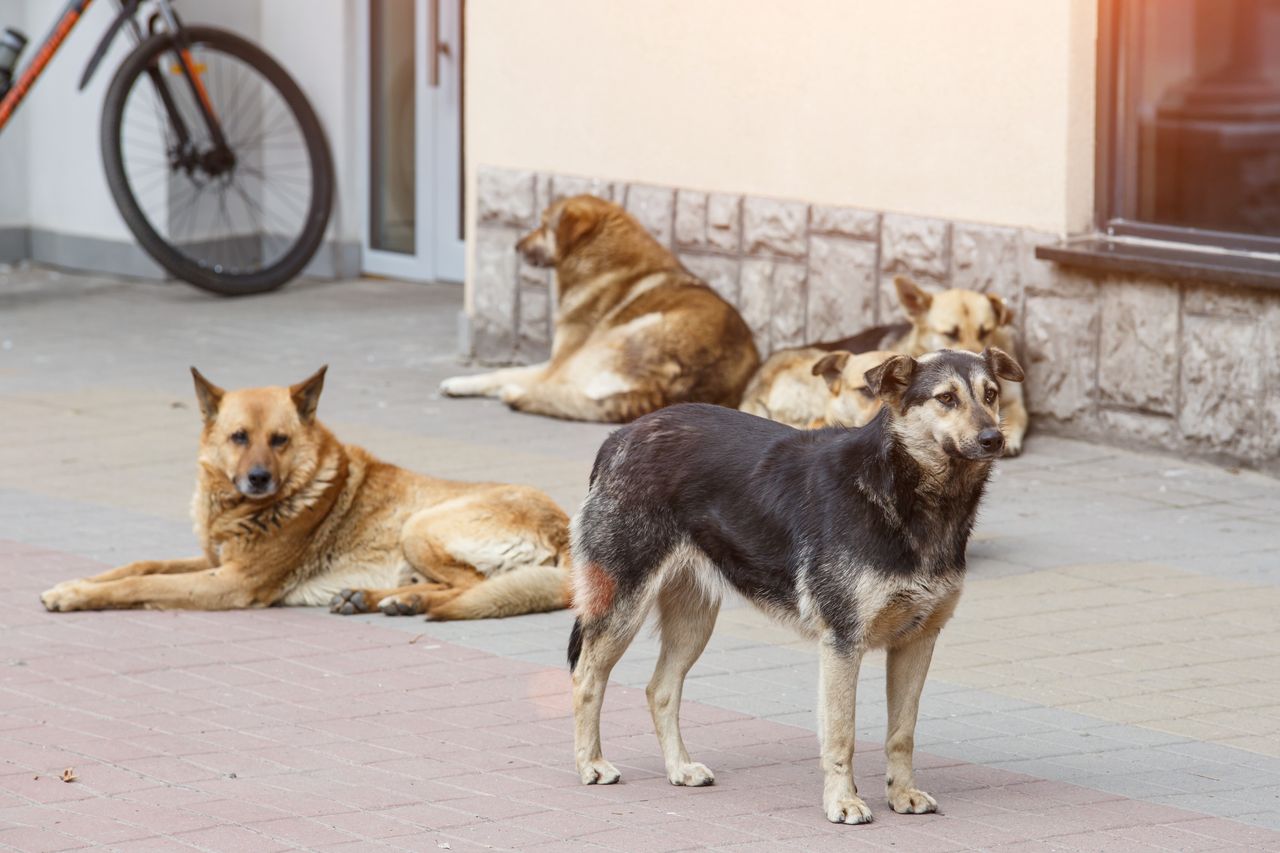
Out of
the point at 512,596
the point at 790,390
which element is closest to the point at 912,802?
the point at 512,596

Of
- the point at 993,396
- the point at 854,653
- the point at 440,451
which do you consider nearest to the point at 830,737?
the point at 854,653

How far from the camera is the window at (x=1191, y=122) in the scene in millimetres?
10156

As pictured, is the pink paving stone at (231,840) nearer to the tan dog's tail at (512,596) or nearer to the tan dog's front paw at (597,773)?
the tan dog's front paw at (597,773)

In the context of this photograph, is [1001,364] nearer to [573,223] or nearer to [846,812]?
[846,812]

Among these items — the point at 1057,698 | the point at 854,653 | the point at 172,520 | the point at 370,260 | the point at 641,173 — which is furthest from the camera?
the point at 370,260

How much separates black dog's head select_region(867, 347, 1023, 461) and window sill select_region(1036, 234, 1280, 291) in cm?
488

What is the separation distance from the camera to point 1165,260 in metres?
9.98

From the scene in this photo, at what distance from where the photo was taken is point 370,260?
636 inches

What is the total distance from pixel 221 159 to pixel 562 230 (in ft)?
14.6

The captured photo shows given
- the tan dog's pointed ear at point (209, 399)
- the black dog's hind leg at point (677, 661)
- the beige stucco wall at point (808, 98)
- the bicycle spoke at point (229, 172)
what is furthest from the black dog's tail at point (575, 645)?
the bicycle spoke at point (229, 172)

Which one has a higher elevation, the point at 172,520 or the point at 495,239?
the point at 495,239

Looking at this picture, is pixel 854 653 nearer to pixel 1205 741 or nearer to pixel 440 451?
pixel 1205 741

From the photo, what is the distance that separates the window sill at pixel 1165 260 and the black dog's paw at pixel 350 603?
4.47 metres

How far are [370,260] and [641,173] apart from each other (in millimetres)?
4405
